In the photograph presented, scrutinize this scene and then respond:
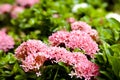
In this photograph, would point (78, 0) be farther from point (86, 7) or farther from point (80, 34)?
point (80, 34)

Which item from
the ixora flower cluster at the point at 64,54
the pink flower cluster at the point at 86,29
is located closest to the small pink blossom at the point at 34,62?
the ixora flower cluster at the point at 64,54

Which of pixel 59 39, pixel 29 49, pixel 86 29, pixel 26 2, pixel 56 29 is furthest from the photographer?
pixel 26 2

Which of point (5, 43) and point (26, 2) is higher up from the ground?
point (26, 2)

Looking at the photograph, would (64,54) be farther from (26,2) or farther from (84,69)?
(26,2)

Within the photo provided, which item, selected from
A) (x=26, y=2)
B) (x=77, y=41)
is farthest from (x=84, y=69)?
(x=26, y=2)

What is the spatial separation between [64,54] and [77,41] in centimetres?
19

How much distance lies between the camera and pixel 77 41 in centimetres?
261

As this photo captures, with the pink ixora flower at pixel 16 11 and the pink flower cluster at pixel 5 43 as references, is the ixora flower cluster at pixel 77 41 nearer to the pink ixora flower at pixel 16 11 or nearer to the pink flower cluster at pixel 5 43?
the pink flower cluster at pixel 5 43

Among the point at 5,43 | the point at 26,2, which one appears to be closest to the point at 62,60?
the point at 5,43

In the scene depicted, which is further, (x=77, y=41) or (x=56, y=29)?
(x=56, y=29)

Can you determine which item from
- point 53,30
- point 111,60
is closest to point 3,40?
point 53,30

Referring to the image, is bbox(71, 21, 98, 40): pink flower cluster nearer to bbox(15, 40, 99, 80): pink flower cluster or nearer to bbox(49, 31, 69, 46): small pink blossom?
bbox(49, 31, 69, 46): small pink blossom

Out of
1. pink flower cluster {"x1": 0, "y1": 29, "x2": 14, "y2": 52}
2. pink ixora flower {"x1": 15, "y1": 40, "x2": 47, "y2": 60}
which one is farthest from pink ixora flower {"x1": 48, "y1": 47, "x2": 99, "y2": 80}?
pink flower cluster {"x1": 0, "y1": 29, "x2": 14, "y2": 52}

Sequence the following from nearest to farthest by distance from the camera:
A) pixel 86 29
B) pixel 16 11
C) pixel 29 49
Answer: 1. pixel 29 49
2. pixel 86 29
3. pixel 16 11
